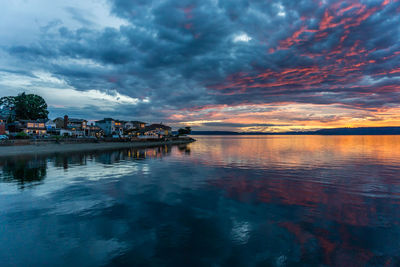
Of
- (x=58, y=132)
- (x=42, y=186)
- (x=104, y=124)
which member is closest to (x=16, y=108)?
(x=58, y=132)

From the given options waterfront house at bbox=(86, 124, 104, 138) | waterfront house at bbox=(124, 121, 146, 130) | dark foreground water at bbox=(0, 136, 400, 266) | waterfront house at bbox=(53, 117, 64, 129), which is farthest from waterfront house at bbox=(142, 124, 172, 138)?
dark foreground water at bbox=(0, 136, 400, 266)

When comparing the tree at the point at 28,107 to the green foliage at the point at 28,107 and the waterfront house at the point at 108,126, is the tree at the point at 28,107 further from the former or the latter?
the waterfront house at the point at 108,126

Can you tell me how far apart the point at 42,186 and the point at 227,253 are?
22971 millimetres

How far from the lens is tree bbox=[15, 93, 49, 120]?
306 feet

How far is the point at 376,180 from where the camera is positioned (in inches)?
1013

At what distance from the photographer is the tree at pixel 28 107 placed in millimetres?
93188

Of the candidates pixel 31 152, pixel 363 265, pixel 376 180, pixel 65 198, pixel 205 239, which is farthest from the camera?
pixel 31 152

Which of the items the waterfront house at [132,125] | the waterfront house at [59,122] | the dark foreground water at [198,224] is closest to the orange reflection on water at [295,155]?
the dark foreground water at [198,224]

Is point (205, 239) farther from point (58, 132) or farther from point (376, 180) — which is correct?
point (58, 132)

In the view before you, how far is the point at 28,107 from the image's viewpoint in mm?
94062

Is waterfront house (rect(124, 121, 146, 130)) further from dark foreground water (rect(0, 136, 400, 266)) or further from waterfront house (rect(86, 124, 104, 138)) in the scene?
dark foreground water (rect(0, 136, 400, 266))

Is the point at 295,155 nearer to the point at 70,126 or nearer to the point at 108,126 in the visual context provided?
the point at 70,126

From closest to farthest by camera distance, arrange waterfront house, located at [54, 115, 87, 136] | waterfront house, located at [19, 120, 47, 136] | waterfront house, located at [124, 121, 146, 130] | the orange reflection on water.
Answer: the orange reflection on water → waterfront house, located at [19, 120, 47, 136] → waterfront house, located at [54, 115, 87, 136] → waterfront house, located at [124, 121, 146, 130]

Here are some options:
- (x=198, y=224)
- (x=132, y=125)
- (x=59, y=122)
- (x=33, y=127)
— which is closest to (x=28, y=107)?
(x=59, y=122)
